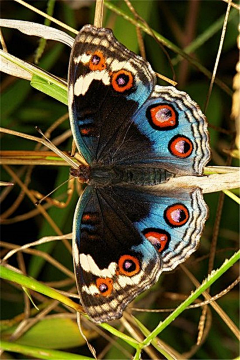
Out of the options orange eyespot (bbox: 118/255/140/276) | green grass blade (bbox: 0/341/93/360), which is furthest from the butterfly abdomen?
green grass blade (bbox: 0/341/93/360)

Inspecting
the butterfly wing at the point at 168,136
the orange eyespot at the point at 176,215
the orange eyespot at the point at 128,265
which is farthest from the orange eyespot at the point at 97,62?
the orange eyespot at the point at 128,265

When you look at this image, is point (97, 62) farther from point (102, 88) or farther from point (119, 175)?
point (119, 175)

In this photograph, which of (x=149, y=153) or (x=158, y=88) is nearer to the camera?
(x=158, y=88)

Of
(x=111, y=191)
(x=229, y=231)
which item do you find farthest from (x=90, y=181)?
(x=229, y=231)

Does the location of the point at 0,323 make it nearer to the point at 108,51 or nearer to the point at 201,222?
the point at 201,222

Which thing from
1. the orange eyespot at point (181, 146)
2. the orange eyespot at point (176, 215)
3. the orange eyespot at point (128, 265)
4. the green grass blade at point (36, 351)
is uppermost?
the orange eyespot at point (181, 146)

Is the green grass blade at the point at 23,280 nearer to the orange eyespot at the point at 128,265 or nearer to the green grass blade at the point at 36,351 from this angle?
the green grass blade at the point at 36,351
